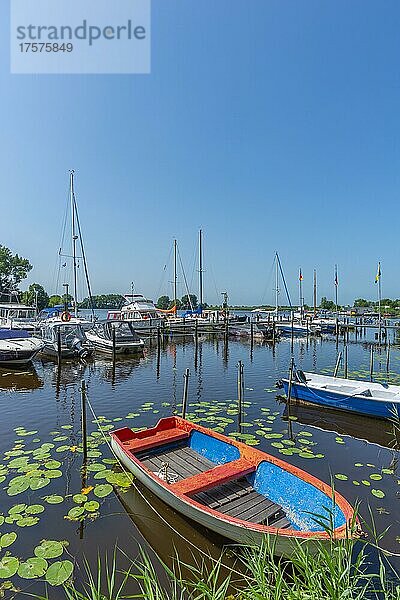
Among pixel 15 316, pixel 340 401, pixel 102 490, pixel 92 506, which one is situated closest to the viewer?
pixel 92 506

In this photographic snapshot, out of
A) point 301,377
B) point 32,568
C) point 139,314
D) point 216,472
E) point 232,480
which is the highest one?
point 139,314

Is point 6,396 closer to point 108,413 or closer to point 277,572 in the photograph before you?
point 108,413

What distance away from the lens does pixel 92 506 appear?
6449mm

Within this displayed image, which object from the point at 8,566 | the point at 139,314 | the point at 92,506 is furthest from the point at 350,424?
the point at 139,314

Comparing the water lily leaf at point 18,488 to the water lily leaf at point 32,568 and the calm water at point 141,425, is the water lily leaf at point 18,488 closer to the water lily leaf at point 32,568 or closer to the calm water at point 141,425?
the calm water at point 141,425

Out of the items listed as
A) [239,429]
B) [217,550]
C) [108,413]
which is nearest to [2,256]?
[108,413]

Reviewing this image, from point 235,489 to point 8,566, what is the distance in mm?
3388

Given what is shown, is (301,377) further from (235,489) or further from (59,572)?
(59,572)

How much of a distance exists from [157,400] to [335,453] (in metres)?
6.66

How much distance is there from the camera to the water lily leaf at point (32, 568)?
191 inches

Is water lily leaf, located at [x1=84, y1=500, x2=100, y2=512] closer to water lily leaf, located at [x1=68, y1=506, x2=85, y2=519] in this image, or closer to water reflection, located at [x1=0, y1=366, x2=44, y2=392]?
water lily leaf, located at [x1=68, y1=506, x2=85, y2=519]

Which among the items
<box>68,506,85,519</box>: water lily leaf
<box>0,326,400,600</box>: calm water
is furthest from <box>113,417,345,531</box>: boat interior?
<box>68,506,85,519</box>: water lily leaf

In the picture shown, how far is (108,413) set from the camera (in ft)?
38.7

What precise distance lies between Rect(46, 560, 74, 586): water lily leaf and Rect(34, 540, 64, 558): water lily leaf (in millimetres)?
205
